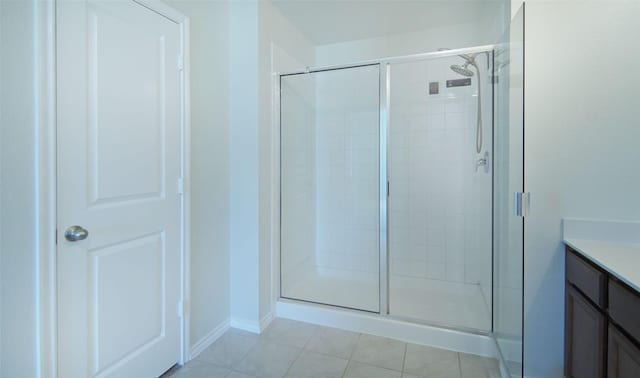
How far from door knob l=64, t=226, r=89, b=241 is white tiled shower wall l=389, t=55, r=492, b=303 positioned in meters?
2.23

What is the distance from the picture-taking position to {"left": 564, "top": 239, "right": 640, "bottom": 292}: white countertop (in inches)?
43.5

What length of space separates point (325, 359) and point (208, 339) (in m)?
0.81

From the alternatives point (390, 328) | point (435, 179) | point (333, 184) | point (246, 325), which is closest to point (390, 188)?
point (435, 179)

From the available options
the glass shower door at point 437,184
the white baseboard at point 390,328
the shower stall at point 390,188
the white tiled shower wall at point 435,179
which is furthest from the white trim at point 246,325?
the white tiled shower wall at point 435,179

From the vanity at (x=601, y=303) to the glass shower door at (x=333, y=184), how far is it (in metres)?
1.51

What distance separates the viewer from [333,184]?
10.7ft

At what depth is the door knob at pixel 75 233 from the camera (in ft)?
4.20

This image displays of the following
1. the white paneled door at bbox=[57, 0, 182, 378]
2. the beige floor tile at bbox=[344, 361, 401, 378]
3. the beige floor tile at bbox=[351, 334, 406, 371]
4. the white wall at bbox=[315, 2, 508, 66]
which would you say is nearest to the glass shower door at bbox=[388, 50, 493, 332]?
the white wall at bbox=[315, 2, 508, 66]

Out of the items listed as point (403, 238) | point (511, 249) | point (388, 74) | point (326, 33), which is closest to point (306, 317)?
point (403, 238)

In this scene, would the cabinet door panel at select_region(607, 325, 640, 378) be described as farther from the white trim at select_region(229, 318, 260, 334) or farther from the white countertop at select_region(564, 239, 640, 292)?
the white trim at select_region(229, 318, 260, 334)

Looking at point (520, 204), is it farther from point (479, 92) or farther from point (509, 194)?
point (479, 92)

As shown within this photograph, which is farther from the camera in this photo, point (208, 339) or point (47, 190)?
point (208, 339)

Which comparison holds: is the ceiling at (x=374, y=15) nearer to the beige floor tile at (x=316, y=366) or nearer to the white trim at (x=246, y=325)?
the white trim at (x=246, y=325)

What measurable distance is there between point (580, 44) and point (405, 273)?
2.26 meters
